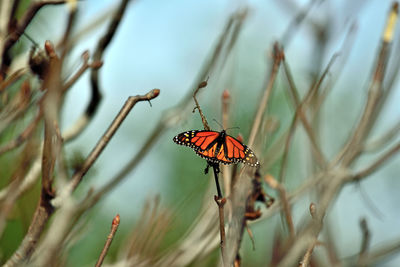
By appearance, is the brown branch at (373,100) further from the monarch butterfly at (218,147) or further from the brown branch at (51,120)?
the brown branch at (51,120)

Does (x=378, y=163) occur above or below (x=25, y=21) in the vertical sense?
below

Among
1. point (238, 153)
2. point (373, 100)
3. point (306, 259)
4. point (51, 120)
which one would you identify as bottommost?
point (306, 259)

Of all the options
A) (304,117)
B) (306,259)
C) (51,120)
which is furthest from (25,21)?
(306,259)

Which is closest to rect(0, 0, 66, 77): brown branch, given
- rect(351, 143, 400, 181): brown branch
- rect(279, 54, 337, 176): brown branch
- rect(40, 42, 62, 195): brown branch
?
rect(40, 42, 62, 195): brown branch

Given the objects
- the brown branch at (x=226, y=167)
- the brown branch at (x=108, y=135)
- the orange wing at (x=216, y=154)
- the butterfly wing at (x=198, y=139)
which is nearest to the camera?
the brown branch at (x=108, y=135)

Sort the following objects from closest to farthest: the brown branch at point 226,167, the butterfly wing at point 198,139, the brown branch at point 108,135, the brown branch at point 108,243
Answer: the brown branch at point 108,243
the brown branch at point 108,135
the brown branch at point 226,167
the butterfly wing at point 198,139

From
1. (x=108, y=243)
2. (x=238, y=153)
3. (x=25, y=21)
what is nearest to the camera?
(x=108, y=243)

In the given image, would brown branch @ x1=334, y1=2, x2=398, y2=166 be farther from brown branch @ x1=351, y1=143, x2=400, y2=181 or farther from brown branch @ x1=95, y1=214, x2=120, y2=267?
brown branch @ x1=95, y1=214, x2=120, y2=267

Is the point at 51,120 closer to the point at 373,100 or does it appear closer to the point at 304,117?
the point at 304,117

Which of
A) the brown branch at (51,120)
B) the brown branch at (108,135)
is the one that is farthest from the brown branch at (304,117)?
the brown branch at (51,120)
